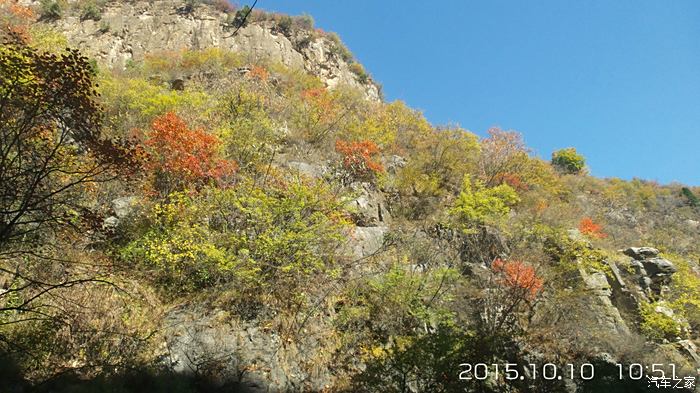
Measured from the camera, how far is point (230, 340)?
294 inches

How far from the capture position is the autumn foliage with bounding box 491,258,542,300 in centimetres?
1016

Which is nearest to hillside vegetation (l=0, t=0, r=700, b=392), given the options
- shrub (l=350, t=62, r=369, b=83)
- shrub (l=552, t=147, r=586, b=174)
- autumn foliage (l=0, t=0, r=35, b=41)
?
autumn foliage (l=0, t=0, r=35, b=41)

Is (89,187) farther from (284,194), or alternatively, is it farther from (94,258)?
(284,194)

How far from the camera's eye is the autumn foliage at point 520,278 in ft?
33.3

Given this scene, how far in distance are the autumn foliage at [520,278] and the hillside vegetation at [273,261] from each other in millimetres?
61

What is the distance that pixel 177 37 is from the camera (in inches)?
1067

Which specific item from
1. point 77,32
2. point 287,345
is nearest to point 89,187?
point 287,345

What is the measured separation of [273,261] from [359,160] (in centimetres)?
679

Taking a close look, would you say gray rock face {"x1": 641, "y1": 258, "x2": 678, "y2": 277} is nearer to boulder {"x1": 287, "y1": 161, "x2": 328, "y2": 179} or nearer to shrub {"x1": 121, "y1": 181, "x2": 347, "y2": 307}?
shrub {"x1": 121, "y1": 181, "x2": 347, "y2": 307}

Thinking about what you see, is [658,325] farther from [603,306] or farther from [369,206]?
[369,206]

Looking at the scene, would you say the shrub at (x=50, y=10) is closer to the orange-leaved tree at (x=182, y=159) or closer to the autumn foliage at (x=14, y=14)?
the autumn foliage at (x=14, y=14)

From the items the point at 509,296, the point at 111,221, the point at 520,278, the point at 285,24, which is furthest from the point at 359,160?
the point at 285,24

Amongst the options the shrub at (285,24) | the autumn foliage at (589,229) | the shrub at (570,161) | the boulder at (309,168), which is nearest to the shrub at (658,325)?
the autumn foliage at (589,229)

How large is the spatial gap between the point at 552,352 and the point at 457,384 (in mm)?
4141
